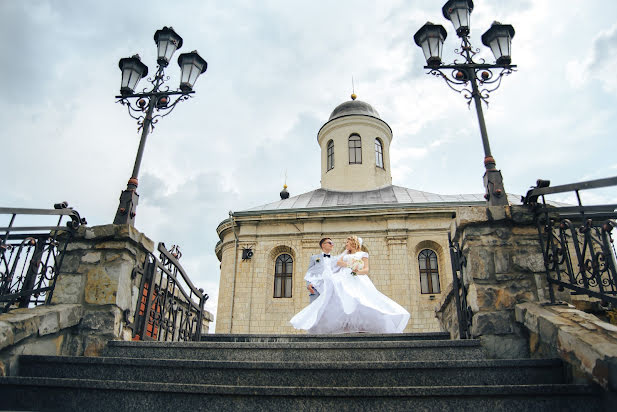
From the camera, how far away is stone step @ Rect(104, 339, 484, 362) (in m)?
4.58

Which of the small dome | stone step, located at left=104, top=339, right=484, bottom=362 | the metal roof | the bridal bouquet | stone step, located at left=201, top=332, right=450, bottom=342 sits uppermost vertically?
the small dome

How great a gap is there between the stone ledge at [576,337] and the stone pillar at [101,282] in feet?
15.9

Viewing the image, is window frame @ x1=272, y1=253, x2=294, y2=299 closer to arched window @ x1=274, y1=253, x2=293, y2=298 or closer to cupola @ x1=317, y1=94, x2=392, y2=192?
arched window @ x1=274, y1=253, x2=293, y2=298

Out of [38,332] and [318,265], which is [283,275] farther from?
[38,332]

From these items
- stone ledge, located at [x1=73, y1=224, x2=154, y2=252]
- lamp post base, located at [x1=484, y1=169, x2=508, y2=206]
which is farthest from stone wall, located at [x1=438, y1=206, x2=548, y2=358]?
stone ledge, located at [x1=73, y1=224, x2=154, y2=252]

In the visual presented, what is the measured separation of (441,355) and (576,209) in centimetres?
217

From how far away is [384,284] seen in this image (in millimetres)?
17641

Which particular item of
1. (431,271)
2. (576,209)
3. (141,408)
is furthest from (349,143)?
(141,408)

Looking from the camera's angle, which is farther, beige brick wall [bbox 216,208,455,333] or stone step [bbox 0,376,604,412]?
beige brick wall [bbox 216,208,455,333]

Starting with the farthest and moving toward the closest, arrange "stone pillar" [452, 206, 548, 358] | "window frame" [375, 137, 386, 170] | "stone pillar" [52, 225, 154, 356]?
1. "window frame" [375, 137, 386, 170]
2. "stone pillar" [52, 225, 154, 356]
3. "stone pillar" [452, 206, 548, 358]

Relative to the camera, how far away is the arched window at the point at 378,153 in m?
25.1

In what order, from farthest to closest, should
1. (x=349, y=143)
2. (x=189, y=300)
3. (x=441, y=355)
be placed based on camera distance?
(x=349, y=143)
(x=189, y=300)
(x=441, y=355)

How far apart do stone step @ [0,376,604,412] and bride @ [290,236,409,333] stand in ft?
12.8

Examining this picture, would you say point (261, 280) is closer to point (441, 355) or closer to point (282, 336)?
point (282, 336)
